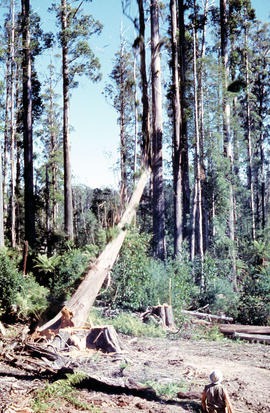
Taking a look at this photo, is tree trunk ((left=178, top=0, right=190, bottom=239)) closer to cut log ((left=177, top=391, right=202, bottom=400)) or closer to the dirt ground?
the dirt ground

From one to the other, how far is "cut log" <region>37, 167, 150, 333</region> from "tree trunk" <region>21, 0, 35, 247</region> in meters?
9.55

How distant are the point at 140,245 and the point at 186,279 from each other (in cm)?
198

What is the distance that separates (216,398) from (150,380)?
157 centimetres

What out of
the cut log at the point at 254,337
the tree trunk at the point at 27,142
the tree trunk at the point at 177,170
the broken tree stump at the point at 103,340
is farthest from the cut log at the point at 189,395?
the tree trunk at the point at 27,142

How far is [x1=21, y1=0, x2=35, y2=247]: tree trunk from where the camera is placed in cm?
1681

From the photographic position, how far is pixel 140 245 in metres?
12.9

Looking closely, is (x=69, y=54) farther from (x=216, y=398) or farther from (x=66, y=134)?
(x=216, y=398)

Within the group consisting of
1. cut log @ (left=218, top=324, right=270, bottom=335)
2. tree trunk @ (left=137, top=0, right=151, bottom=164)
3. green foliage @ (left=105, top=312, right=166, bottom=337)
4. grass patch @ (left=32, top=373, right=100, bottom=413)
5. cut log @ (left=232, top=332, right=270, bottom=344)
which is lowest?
cut log @ (left=232, top=332, right=270, bottom=344)

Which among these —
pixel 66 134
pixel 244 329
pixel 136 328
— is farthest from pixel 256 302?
pixel 66 134

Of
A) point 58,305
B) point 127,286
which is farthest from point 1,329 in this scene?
point 127,286

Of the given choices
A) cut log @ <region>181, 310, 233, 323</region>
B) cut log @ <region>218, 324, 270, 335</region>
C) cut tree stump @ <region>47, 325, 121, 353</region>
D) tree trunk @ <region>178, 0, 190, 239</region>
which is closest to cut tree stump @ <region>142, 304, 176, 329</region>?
cut log @ <region>181, 310, 233, 323</region>

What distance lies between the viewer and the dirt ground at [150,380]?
519 centimetres

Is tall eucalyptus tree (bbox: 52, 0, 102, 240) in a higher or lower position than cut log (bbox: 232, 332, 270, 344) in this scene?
higher

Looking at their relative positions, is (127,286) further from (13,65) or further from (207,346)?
(13,65)
